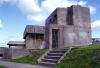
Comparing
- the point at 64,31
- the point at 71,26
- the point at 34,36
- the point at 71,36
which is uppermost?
the point at 71,26

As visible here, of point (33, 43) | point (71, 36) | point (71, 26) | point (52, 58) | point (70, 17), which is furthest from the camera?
point (70, 17)

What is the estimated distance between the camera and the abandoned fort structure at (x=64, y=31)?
1828 centimetres

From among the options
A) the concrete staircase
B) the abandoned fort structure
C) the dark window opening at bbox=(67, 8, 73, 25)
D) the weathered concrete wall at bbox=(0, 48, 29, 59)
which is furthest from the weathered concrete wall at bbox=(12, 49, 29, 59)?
the dark window opening at bbox=(67, 8, 73, 25)

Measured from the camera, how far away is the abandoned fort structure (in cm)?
1828

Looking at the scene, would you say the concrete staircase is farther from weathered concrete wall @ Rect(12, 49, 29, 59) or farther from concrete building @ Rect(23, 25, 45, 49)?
concrete building @ Rect(23, 25, 45, 49)

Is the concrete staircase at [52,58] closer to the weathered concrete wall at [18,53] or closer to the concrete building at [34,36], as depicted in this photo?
the weathered concrete wall at [18,53]

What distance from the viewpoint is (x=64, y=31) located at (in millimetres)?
18312

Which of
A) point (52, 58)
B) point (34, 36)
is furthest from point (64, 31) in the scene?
point (52, 58)

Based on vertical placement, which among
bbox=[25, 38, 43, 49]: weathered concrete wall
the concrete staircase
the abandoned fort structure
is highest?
the abandoned fort structure

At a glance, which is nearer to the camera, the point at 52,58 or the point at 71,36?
the point at 52,58

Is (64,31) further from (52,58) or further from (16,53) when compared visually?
(52,58)

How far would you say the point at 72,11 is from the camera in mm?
19906

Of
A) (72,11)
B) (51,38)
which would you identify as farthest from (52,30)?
(72,11)

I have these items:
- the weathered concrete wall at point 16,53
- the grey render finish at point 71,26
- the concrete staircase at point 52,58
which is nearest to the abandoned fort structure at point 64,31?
the grey render finish at point 71,26
